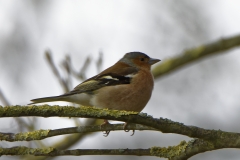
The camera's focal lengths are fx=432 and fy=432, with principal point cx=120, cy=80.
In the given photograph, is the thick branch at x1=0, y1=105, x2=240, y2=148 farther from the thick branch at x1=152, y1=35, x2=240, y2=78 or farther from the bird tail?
the thick branch at x1=152, y1=35, x2=240, y2=78

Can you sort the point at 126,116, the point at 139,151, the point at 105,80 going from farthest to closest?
the point at 105,80, the point at 139,151, the point at 126,116

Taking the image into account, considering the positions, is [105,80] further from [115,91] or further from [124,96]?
[124,96]

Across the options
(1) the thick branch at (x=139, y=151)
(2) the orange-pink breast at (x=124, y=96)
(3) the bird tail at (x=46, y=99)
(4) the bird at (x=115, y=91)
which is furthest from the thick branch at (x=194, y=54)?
(1) the thick branch at (x=139, y=151)

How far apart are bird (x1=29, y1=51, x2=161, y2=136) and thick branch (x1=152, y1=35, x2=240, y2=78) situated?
3.52 ft

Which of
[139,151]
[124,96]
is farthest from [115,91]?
[139,151]

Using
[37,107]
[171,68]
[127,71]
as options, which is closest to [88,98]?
[127,71]

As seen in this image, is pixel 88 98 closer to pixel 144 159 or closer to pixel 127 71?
pixel 127 71

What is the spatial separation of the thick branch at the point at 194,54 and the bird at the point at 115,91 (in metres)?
1.07

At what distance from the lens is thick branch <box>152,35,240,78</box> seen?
795 cm

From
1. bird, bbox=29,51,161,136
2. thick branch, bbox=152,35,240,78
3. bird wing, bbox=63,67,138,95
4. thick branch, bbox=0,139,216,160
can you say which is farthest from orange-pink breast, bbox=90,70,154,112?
thick branch, bbox=0,139,216,160

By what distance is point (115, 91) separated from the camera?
6352mm

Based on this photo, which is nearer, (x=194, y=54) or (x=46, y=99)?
(x=46, y=99)

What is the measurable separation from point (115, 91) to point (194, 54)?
237 centimetres

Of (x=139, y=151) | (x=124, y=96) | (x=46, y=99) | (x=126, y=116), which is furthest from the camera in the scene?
(x=124, y=96)
